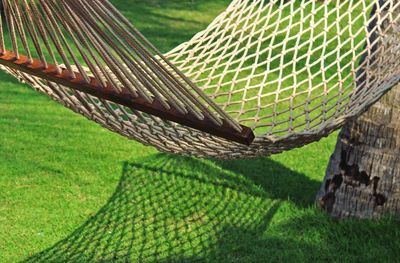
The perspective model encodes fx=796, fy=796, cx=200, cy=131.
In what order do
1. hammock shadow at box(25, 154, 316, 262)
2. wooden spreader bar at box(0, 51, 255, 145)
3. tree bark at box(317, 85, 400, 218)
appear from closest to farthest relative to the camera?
wooden spreader bar at box(0, 51, 255, 145) → hammock shadow at box(25, 154, 316, 262) → tree bark at box(317, 85, 400, 218)

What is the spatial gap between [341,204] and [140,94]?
1.40 m

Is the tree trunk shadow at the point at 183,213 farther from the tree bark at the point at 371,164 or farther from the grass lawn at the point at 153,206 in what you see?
the tree bark at the point at 371,164

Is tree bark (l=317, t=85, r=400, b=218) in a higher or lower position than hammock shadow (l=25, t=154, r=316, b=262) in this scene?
higher

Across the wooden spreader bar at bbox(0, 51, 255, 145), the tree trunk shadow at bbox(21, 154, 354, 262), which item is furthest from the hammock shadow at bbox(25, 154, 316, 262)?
the wooden spreader bar at bbox(0, 51, 255, 145)

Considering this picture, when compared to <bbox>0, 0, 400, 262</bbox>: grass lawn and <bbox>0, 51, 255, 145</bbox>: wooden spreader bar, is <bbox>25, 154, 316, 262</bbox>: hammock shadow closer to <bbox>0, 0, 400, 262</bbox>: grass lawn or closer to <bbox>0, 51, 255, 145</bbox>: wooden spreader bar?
<bbox>0, 0, 400, 262</bbox>: grass lawn

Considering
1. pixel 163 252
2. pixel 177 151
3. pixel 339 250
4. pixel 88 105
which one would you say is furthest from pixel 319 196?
pixel 88 105

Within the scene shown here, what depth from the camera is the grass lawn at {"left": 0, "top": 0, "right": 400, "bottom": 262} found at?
276cm

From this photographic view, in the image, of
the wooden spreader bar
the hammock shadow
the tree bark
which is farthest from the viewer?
the tree bark

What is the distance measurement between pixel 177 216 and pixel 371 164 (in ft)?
2.47

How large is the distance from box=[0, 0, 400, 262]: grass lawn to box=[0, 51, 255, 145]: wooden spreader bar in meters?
1.02

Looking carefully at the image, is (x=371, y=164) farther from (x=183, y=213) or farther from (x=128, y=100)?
(x=128, y=100)

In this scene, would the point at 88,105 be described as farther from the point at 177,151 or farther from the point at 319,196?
the point at 319,196

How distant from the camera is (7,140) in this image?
149 inches

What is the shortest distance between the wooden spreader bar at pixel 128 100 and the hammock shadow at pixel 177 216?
3.37 ft
